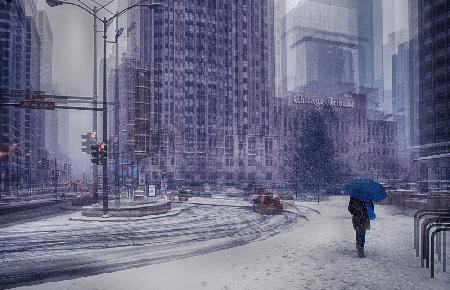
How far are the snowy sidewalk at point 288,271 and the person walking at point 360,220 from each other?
412 mm

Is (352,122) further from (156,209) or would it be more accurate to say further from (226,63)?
(156,209)

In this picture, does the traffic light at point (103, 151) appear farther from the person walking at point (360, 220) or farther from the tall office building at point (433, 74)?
the tall office building at point (433, 74)

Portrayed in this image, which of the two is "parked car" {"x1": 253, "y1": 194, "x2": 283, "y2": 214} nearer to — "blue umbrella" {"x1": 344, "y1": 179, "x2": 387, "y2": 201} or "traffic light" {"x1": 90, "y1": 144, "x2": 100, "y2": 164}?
"traffic light" {"x1": 90, "y1": 144, "x2": 100, "y2": 164}

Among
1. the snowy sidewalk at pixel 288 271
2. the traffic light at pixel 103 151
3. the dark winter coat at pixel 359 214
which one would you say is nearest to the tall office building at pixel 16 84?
the traffic light at pixel 103 151

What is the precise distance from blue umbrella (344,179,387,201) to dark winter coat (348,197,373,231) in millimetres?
331

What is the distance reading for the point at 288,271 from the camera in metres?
9.66

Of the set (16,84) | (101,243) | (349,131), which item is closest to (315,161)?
(101,243)

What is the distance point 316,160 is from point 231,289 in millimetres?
50040

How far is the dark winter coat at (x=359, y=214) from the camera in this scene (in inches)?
447

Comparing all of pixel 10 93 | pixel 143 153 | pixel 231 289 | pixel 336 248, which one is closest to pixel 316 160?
pixel 143 153

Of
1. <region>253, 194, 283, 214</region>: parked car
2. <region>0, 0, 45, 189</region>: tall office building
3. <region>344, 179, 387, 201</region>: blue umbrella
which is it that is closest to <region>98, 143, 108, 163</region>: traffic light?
<region>253, 194, 283, 214</region>: parked car

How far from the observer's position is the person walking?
446 inches

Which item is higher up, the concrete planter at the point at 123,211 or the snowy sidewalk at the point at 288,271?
the snowy sidewalk at the point at 288,271

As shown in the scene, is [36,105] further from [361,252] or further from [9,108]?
[9,108]
